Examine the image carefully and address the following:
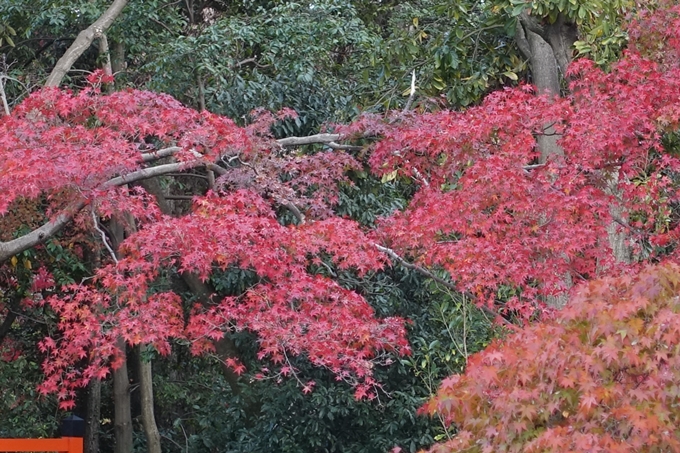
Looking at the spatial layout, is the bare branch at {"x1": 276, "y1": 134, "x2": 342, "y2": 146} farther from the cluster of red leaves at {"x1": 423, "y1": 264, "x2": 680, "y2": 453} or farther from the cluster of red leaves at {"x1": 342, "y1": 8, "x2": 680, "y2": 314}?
the cluster of red leaves at {"x1": 423, "y1": 264, "x2": 680, "y2": 453}

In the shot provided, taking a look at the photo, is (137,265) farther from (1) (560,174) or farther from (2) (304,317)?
(1) (560,174)

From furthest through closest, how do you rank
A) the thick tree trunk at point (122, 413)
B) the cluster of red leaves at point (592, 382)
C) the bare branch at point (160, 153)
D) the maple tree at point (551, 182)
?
the thick tree trunk at point (122, 413) → the bare branch at point (160, 153) → the maple tree at point (551, 182) → the cluster of red leaves at point (592, 382)

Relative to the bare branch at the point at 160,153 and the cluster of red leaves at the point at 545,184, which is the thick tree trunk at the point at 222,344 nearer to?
the bare branch at the point at 160,153

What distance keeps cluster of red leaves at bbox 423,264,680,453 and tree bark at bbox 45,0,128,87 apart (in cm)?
476

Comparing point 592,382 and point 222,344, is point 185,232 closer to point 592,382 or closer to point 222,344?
point 222,344

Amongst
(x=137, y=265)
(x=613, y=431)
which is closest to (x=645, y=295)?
(x=613, y=431)

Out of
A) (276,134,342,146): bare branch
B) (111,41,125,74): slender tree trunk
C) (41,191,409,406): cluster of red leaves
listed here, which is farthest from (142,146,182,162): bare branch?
(111,41,125,74): slender tree trunk

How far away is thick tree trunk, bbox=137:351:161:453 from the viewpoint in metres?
8.38

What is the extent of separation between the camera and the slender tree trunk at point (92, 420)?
9.73 m

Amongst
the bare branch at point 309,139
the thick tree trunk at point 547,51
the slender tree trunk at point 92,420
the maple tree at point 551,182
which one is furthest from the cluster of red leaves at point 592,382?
the slender tree trunk at point 92,420

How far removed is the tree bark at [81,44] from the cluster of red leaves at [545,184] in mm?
2744

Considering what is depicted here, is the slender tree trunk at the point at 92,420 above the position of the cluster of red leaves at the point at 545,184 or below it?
below

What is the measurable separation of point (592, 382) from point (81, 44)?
18.1 ft

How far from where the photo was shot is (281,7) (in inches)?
304
